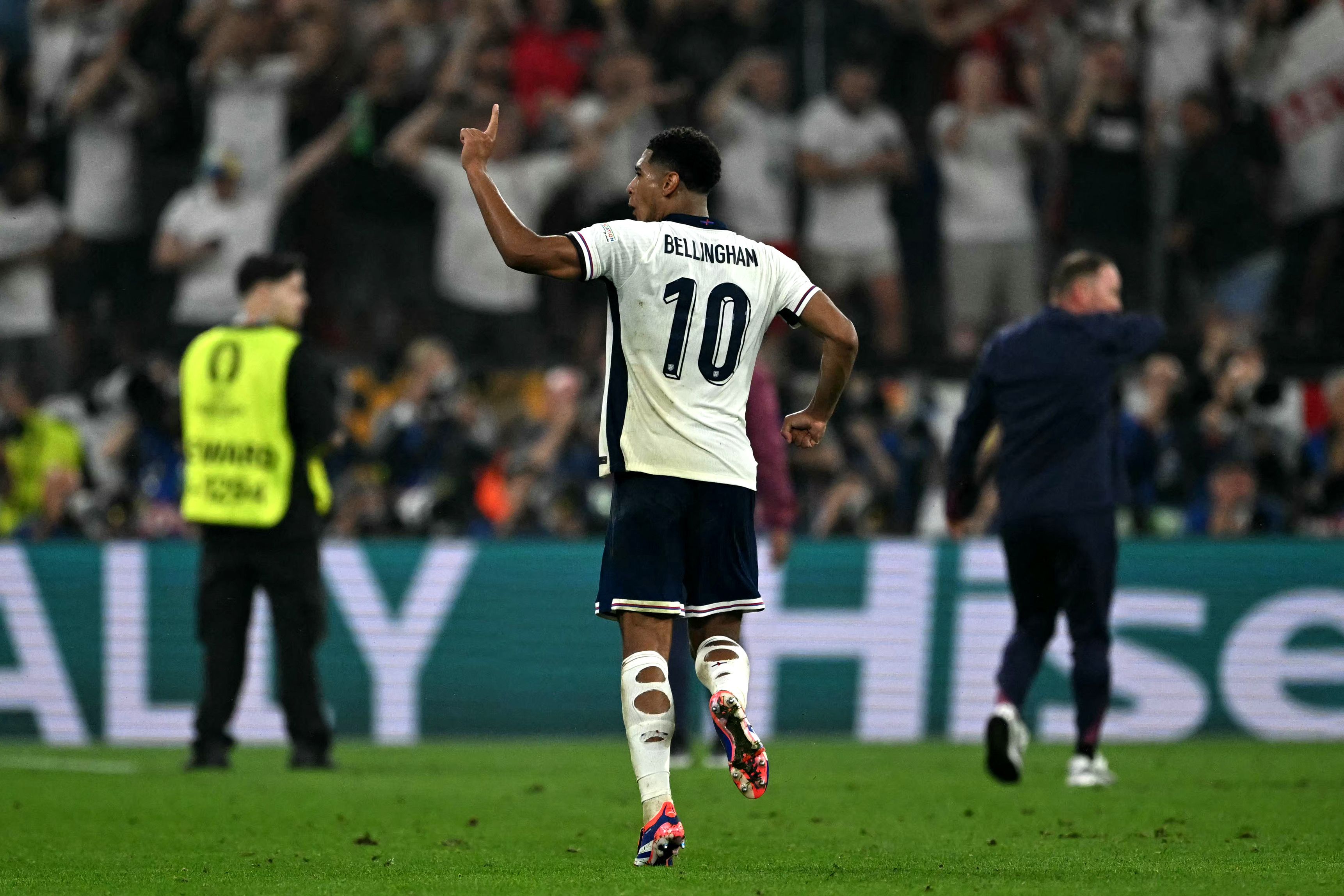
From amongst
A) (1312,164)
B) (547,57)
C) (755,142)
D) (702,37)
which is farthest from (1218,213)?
(547,57)

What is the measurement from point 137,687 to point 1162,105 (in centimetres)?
876

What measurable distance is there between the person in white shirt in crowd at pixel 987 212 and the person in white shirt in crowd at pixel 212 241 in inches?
209

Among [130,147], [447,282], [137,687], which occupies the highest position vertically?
[130,147]

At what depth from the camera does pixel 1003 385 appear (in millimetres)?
8867

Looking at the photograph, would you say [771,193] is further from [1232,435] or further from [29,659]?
[29,659]

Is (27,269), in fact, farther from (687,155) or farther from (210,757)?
(687,155)

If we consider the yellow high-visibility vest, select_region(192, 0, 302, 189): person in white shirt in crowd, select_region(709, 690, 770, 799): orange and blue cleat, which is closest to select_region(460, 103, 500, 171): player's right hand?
select_region(709, 690, 770, 799): orange and blue cleat

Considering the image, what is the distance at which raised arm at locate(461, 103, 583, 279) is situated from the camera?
5652 millimetres

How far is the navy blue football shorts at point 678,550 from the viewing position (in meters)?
5.93

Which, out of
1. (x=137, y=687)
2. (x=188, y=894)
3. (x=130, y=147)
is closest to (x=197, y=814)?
(x=188, y=894)

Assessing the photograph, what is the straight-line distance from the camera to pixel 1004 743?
849 cm

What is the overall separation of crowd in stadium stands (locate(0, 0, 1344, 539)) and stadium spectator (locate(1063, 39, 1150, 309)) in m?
0.03

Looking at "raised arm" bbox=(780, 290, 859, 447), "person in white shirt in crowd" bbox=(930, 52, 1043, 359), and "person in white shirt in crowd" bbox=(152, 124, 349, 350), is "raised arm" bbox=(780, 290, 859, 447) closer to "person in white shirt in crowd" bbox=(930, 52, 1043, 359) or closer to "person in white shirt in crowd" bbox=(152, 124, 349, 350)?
"person in white shirt in crowd" bbox=(930, 52, 1043, 359)

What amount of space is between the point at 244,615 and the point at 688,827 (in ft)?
12.2
